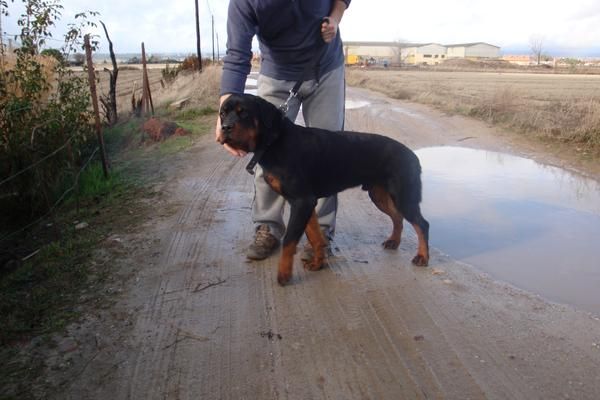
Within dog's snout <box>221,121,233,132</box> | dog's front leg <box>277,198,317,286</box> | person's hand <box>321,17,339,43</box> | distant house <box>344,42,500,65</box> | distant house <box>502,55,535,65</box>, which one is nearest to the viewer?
dog's snout <box>221,121,233,132</box>

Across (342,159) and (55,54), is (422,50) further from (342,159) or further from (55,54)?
(342,159)

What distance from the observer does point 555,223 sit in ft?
17.2

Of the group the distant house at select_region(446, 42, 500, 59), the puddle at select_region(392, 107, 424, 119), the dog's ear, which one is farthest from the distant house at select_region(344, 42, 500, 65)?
the dog's ear

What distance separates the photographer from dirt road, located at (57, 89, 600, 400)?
8.47 ft

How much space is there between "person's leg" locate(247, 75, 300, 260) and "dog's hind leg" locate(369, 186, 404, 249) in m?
0.89

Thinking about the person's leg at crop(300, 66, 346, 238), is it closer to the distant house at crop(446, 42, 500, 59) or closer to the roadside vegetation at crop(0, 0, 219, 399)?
the roadside vegetation at crop(0, 0, 219, 399)

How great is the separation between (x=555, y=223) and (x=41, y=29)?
6708mm

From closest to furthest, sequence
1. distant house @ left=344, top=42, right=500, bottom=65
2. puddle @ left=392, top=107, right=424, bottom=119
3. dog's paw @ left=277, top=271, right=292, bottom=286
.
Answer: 1. dog's paw @ left=277, top=271, right=292, bottom=286
2. puddle @ left=392, top=107, right=424, bottom=119
3. distant house @ left=344, top=42, right=500, bottom=65

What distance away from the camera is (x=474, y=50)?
154 m

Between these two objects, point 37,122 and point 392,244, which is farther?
point 37,122

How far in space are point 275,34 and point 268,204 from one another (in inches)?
57.3

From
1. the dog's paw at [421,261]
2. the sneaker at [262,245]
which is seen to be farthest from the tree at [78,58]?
the dog's paw at [421,261]

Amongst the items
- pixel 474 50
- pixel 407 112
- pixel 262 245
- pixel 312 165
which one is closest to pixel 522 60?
pixel 474 50

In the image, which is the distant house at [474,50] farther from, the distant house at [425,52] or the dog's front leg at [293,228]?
the dog's front leg at [293,228]
